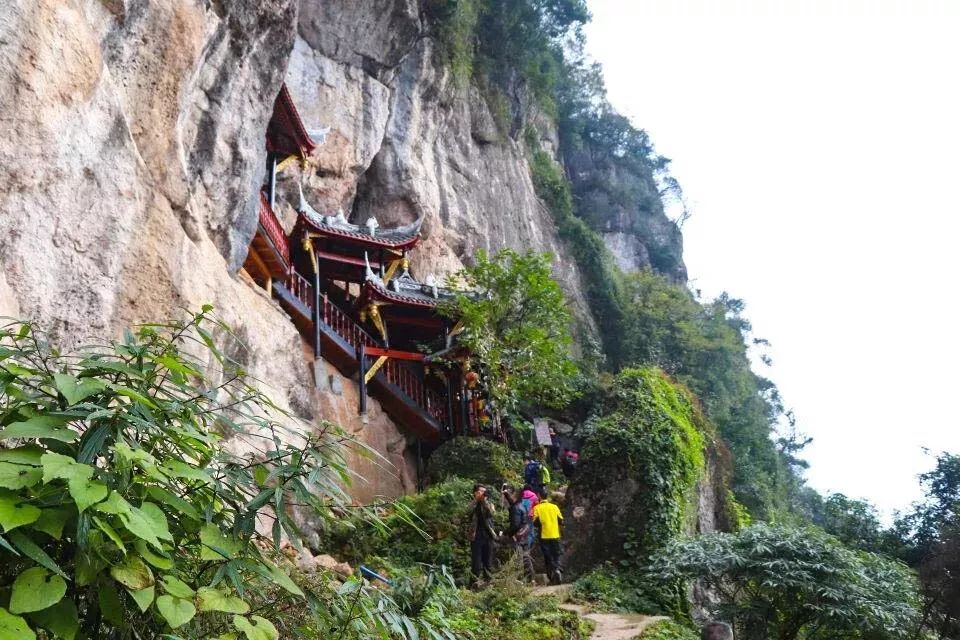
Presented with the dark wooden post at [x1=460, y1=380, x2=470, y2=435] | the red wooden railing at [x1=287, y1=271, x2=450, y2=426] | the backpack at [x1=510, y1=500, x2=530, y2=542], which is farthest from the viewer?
the dark wooden post at [x1=460, y1=380, x2=470, y2=435]

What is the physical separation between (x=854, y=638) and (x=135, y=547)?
7067 mm

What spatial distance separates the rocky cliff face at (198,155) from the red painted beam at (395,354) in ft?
3.97

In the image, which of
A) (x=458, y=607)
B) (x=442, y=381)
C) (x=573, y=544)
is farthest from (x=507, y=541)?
(x=442, y=381)

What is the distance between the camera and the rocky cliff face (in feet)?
18.0

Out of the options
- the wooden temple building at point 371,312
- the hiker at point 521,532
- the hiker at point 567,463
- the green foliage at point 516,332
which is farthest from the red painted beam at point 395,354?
the hiker at point 521,532

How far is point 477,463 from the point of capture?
13.9 metres

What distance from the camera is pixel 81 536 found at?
66.2 inches

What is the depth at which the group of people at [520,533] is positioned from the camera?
8773mm

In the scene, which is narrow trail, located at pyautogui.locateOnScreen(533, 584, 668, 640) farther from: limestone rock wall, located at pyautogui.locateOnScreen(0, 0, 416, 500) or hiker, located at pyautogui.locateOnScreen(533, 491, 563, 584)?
limestone rock wall, located at pyautogui.locateOnScreen(0, 0, 416, 500)

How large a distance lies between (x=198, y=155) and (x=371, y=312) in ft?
20.8

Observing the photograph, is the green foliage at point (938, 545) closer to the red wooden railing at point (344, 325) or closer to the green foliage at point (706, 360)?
the green foliage at point (706, 360)

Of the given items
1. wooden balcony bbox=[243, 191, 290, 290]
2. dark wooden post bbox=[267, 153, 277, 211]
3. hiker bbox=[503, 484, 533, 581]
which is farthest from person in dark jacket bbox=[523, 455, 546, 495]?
dark wooden post bbox=[267, 153, 277, 211]

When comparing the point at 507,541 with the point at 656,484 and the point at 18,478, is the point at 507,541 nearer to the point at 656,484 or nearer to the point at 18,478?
the point at 656,484

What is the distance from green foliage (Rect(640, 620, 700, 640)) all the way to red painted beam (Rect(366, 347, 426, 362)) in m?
9.65
